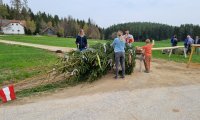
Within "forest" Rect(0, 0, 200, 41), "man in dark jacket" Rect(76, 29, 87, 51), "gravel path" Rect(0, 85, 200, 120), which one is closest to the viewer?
"gravel path" Rect(0, 85, 200, 120)

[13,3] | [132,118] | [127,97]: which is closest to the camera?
[132,118]

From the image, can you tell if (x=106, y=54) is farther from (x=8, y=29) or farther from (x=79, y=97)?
(x=8, y=29)

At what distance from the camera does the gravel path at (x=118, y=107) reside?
22.1 feet

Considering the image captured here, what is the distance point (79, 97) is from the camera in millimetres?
8617

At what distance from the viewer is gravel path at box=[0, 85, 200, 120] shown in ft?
22.1

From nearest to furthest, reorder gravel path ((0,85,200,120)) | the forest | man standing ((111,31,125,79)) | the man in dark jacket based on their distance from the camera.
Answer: gravel path ((0,85,200,120)), man standing ((111,31,125,79)), the man in dark jacket, the forest

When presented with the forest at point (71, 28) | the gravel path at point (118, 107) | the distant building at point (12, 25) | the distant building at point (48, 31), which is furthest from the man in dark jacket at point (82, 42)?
the distant building at point (12, 25)

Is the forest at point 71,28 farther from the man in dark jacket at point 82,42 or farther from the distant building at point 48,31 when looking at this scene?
the man in dark jacket at point 82,42

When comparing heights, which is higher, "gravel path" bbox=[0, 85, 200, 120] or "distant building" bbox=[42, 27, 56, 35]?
"distant building" bbox=[42, 27, 56, 35]

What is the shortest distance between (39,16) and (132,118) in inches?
4813

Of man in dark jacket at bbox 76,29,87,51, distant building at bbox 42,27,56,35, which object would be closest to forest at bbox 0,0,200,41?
distant building at bbox 42,27,56,35

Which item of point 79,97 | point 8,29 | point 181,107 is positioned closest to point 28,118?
point 79,97

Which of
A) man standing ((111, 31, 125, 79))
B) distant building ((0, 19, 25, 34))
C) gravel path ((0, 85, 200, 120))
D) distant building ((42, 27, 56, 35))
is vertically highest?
distant building ((0, 19, 25, 34))

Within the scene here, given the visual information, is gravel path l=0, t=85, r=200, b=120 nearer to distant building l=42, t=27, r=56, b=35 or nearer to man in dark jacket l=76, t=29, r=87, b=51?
man in dark jacket l=76, t=29, r=87, b=51
